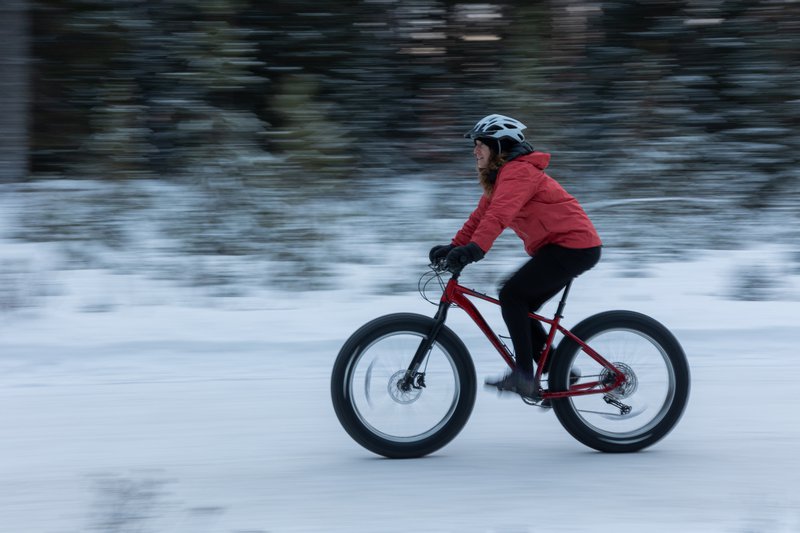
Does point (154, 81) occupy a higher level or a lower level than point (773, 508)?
higher

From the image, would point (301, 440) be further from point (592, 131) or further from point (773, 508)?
point (592, 131)

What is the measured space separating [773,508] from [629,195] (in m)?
6.68

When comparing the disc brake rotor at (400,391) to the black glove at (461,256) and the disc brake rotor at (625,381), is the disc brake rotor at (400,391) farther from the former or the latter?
the disc brake rotor at (625,381)

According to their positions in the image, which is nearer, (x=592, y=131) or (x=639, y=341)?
(x=639, y=341)

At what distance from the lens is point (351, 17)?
11500 mm

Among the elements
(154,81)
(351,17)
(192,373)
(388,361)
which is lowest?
(192,373)

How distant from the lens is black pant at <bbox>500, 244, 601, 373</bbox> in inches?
176

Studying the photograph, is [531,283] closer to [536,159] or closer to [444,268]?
[444,268]

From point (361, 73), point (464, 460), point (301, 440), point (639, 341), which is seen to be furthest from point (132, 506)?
point (361, 73)

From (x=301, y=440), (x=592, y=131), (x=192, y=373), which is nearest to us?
(x=301, y=440)

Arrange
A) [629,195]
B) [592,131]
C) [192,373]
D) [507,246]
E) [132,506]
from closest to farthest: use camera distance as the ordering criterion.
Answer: [132,506]
[192,373]
[507,246]
[629,195]
[592,131]

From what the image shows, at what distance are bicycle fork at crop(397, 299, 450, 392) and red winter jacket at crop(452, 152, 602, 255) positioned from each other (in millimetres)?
433

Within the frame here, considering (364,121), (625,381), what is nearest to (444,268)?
(625,381)

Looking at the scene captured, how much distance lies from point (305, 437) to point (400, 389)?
68 centimetres
